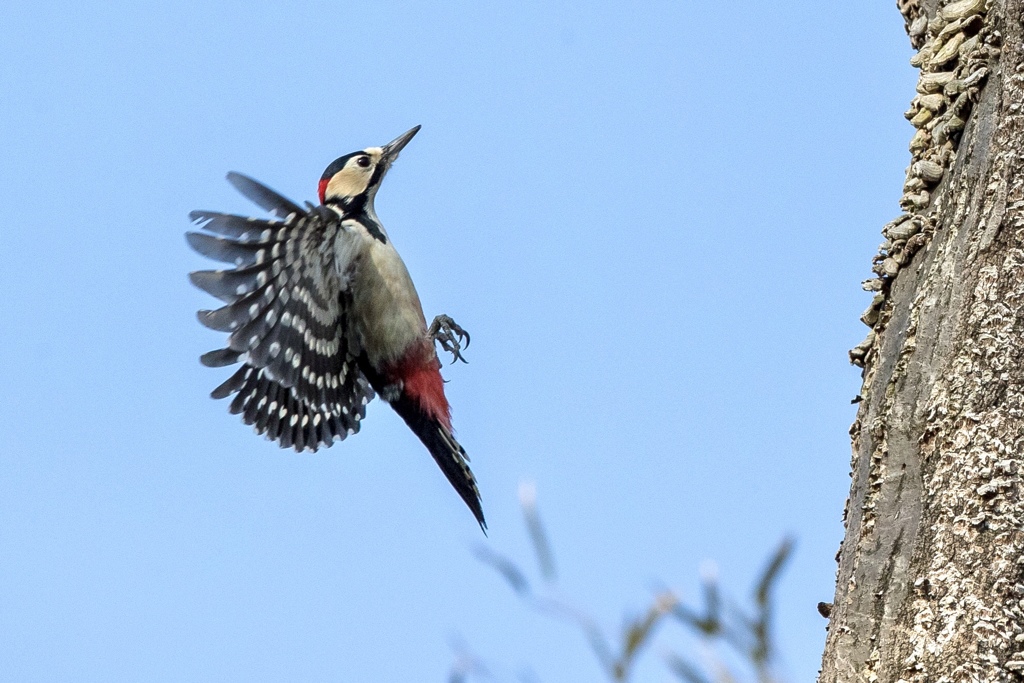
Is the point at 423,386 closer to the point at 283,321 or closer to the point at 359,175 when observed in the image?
the point at 283,321

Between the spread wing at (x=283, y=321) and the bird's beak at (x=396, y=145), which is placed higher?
the bird's beak at (x=396, y=145)

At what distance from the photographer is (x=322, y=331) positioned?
4227mm

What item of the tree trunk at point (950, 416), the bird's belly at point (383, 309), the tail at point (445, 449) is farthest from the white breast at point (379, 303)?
the tree trunk at point (950, 416)

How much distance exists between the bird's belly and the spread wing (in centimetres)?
7

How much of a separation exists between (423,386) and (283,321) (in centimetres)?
74

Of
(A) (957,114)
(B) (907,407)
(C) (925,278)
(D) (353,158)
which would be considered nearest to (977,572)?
(B) (907,407)

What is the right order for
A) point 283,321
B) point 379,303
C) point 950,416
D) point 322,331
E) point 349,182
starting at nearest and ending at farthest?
point 950,416, point 283,321, point 322,331, point 379,303, point 349,182

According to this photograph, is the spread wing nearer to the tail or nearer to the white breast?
the white breast

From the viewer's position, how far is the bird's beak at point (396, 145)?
5.11m

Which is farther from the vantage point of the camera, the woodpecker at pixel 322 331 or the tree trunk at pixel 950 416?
the woodpecker at pixel 322 331

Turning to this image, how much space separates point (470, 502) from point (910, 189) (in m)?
2.10

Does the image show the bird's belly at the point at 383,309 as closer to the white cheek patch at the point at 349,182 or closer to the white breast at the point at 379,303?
the white breast at the point at 379,303

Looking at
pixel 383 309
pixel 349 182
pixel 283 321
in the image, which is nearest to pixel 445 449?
pixel 383 309

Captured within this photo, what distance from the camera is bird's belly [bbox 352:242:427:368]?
4348 millimetres
